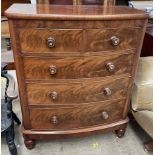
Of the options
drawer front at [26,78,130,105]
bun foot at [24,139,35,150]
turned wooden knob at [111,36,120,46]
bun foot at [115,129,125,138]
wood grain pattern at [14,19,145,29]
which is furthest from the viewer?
bun foot at [115,129,125,138]

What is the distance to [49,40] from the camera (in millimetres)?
1126

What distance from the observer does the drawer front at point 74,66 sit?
47.6 inches

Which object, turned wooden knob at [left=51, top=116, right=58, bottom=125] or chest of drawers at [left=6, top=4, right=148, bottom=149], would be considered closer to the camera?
chest of drawers at [left=6, top=4, right=148, bottom=149]

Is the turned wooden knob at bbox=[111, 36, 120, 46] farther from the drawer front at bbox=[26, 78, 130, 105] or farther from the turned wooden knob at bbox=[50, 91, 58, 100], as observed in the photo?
the turned wooden knob at bbox=[50, 91, 58, 100]

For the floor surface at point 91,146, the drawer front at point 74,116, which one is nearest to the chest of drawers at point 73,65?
the drawer front at point 74,116

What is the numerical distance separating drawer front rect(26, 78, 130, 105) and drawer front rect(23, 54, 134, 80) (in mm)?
51

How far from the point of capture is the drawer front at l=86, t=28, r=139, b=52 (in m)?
1.17

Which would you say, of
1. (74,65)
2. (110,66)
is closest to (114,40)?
(110,66)

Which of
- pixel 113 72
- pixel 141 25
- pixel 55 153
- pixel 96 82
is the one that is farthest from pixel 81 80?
pixel 55 153

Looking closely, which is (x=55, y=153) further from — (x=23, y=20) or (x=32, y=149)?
(x=23, y=20)

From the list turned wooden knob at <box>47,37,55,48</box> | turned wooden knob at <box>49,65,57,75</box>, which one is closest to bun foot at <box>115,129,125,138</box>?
turned wooden knob at <box>49,65,57,75</box>

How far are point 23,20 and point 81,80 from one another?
490 millimetres

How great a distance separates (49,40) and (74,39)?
5.4 inches

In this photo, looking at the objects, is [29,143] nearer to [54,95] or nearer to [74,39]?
[54,95]
